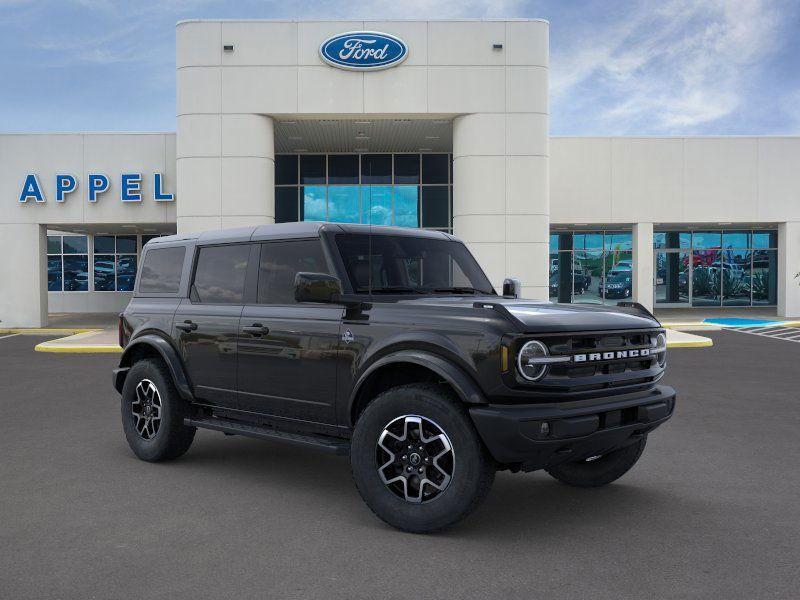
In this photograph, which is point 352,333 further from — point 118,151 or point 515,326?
point 118,151

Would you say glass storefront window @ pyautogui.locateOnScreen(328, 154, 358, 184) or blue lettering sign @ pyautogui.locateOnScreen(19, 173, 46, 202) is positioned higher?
glass storefront window @ pyautogui.locateOnScreen(328, 154, 358, 184)

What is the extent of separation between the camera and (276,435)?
5441 mm

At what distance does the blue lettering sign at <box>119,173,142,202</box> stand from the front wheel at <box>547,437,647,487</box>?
69.3ft

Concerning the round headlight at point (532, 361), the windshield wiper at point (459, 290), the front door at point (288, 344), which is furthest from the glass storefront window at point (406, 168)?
the round headlight at point (532, 361)

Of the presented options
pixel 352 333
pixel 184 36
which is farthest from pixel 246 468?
pixel 184 36

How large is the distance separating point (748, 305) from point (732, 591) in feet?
115

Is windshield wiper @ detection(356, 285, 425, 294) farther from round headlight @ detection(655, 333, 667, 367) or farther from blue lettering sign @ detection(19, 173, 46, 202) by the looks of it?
blue lettering sign @ detection(19, 173, 46, 202)

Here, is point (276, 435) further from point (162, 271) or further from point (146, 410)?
point (162, 271)

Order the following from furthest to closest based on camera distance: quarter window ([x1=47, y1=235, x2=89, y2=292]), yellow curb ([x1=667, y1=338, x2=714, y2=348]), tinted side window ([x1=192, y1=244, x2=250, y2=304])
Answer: quarter window ([x1=47, y1=235, x2=89, y2=292]) < yellow curb ([x1=667, y1=338, x2=714, y2=348]) < tinted side window ([x1=192, y1=244, x2=250, y2=304])

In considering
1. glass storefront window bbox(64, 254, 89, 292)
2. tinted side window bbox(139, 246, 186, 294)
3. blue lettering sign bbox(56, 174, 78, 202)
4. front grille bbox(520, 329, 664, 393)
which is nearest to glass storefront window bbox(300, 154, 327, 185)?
blue lettering sign bbox(56, 174, 78, 202)

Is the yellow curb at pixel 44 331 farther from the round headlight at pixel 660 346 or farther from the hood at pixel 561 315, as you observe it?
the round headlight at pixel 660 346

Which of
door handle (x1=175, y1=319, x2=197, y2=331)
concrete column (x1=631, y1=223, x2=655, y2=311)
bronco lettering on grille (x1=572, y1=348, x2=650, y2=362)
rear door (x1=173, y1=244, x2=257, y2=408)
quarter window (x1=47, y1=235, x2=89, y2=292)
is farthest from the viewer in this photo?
quarter window (x1=47, y1=235, x2=89, y2=292)

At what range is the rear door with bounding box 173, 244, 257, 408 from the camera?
5906 mm

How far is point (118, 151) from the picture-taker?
79.0ft
